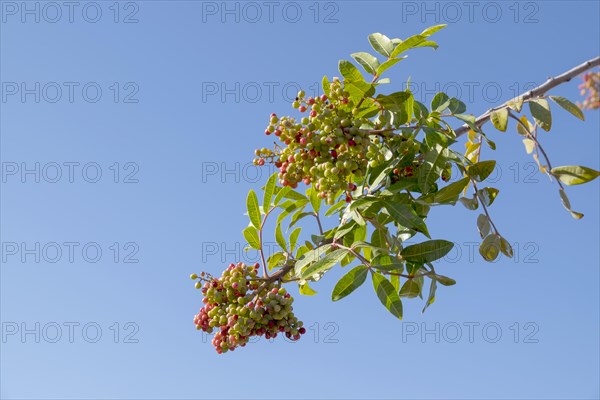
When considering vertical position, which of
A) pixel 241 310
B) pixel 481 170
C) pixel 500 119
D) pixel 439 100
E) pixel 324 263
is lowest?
pixel 241 310

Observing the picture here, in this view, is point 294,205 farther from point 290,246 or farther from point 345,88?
point 345,88

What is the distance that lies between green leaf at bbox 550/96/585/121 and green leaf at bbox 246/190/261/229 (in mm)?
964

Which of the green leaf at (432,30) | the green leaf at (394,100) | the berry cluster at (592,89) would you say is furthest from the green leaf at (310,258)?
the berry cluster at (592,89)

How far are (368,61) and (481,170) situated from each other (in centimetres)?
50

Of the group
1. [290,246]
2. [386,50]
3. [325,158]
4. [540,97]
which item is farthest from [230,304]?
[540,97]

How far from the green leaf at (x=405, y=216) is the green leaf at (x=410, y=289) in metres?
0.20

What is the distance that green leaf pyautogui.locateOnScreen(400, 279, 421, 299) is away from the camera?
2045 millimetres

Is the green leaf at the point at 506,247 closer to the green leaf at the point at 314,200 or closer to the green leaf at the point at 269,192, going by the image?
the green leaf at the point at 314,200

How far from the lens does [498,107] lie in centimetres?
207

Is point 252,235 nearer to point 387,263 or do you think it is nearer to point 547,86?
point 387,263

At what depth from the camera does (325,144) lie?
1.86 meters


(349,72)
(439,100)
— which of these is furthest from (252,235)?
(439,100)

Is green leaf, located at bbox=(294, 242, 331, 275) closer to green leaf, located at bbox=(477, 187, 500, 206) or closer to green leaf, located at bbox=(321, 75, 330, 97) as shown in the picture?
green leaf, located at bbox=(321, 75, 330, 97)

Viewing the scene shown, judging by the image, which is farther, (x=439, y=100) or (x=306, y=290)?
(x=306, y=290)
